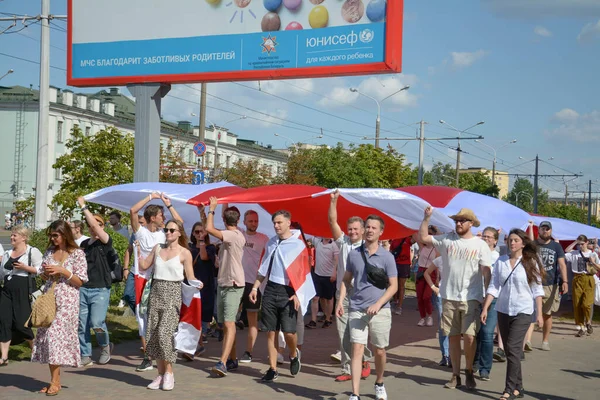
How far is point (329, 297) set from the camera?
15.1 metres

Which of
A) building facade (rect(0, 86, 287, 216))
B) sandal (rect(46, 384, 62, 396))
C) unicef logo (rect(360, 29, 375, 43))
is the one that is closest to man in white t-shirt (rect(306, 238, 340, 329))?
unicef logo (rect(360, 29, 375, 43))

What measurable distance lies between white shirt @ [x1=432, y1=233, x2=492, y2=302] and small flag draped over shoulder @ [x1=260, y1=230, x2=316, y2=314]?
1549mm

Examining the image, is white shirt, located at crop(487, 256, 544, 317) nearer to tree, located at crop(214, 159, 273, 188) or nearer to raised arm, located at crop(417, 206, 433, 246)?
raised arm, located at crop(417, 206, 433, 246)

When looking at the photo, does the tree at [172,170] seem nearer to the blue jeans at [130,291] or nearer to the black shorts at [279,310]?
the blue jeans at [130,291]

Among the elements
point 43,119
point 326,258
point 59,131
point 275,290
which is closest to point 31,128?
point 59,131

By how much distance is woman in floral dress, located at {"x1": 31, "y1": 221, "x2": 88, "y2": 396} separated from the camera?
27.6 ft

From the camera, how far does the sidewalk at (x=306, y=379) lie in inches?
342

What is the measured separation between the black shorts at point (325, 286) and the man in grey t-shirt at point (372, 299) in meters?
6.58

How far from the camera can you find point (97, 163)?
88.1 ft

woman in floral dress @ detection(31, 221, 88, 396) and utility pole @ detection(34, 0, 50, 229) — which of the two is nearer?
woman in floral dress @ detection(31, 221, 88, 396)

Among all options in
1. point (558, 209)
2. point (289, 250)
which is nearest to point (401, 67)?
point (289, 250)

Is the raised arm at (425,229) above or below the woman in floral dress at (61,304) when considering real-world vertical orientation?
above

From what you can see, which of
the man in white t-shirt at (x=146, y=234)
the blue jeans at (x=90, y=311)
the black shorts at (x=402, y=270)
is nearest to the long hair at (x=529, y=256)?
the man in white t-shirt at (x=146, y=234)

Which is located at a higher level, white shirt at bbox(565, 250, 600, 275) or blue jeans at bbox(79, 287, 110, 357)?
white shirt at bbox(565, 250, 600, 275)
